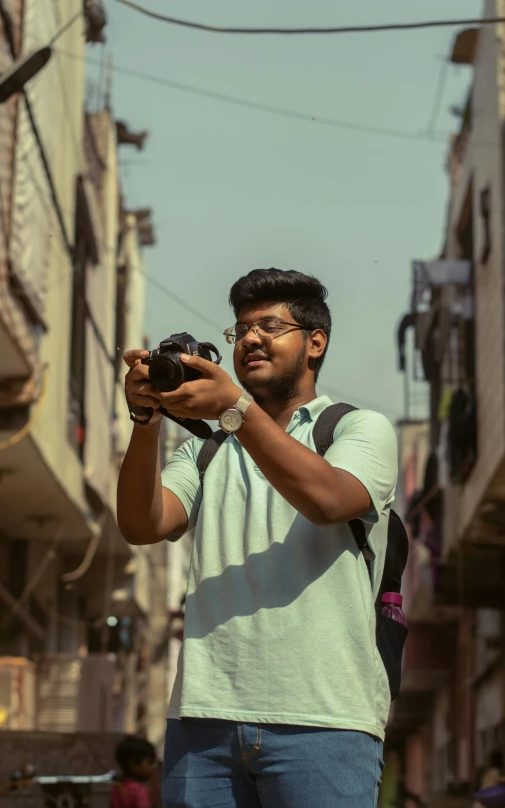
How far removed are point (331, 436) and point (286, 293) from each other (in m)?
0.37

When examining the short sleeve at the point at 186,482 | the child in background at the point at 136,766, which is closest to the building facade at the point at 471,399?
the child in background at the point at 136,766

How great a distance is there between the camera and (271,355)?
3365mm

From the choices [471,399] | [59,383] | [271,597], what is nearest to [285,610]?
[271,597]

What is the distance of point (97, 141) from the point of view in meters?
19.8

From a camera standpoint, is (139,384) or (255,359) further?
(255,359)

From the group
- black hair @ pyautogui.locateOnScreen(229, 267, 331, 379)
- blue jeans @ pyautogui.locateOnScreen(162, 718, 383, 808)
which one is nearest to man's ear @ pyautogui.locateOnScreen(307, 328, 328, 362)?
black hair @ pyautogui.locateOnScreen(229, 267, 331, 379)

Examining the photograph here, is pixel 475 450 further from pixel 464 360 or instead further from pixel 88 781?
pixel 88 781

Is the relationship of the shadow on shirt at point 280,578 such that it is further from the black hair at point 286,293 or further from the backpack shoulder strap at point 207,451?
the black hair at point 286,293

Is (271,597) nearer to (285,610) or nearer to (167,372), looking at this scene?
(285,610)

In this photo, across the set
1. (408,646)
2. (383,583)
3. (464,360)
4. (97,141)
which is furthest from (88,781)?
(408,646)

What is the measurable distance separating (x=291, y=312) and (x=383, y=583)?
0.68 meters

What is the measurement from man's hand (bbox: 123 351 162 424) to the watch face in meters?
0.15

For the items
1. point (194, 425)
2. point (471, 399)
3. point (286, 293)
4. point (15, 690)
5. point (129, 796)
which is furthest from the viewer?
point (471, 399)

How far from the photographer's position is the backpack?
3217 millimetres
